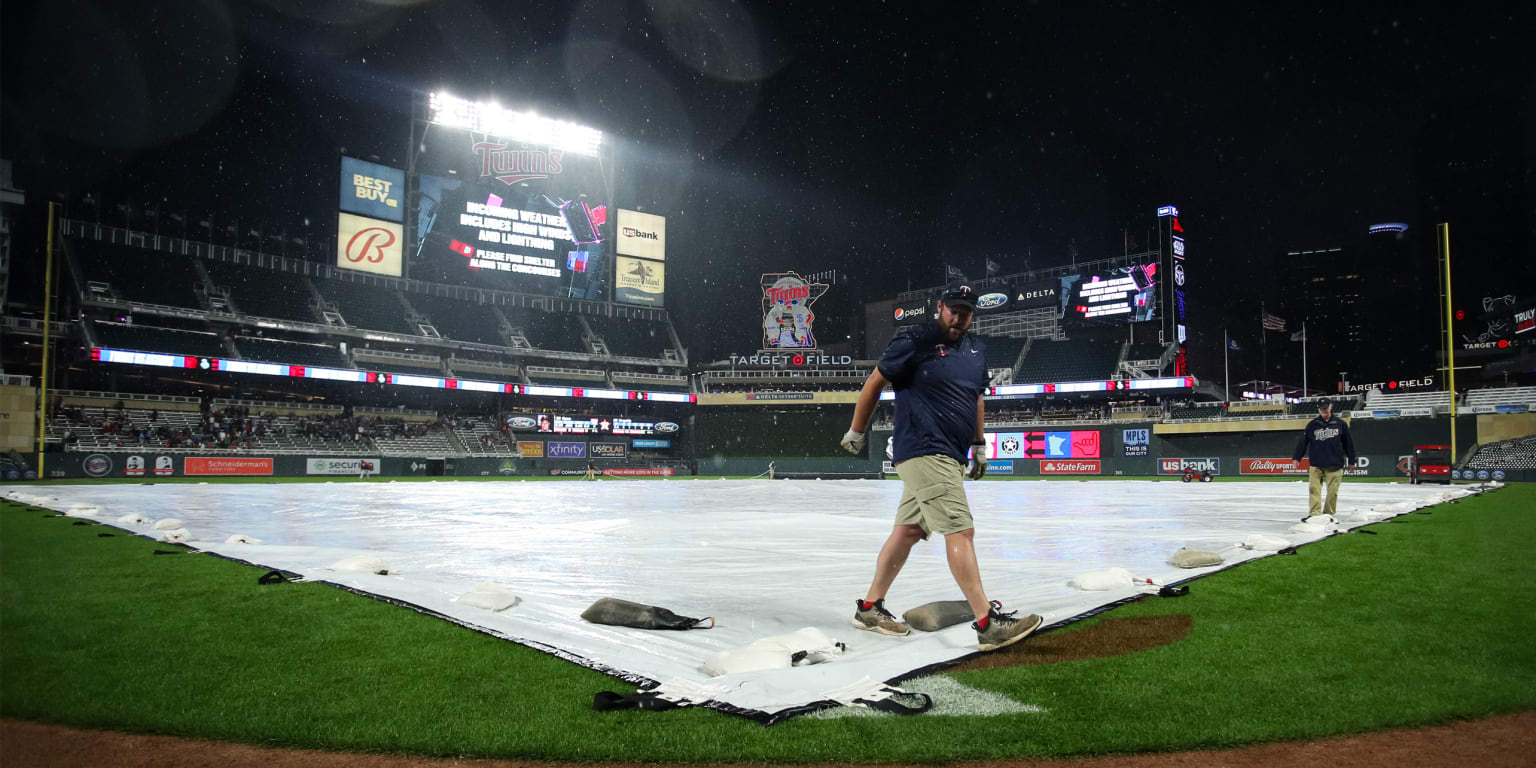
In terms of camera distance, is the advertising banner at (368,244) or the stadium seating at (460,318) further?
the stadium seating at (460,318)

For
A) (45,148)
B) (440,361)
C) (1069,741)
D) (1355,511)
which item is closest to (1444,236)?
(1355,511)

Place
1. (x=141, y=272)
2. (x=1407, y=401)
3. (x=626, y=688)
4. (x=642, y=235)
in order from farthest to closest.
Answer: (x=642, y=235), (x=141, y=272), (x=1407, y=401), (x=626, y=688)

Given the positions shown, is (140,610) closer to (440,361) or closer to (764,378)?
(440,361)

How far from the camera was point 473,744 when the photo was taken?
2.50 metres

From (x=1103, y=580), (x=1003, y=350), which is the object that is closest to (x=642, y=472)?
(x=1003, y=350)

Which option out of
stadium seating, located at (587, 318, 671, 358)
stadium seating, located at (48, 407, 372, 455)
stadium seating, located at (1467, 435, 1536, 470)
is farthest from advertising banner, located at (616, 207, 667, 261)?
stadium seating, located at (1467, 435, 1536, 470)

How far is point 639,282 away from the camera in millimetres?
57844

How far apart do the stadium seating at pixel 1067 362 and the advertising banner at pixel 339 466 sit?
40.6 metres

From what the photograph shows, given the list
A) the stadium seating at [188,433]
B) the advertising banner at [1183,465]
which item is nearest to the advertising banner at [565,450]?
the stadium seating at [188,433]

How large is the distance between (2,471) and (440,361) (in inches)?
949

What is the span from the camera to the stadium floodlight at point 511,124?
48719 millimetres

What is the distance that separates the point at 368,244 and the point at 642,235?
18542 millimetres

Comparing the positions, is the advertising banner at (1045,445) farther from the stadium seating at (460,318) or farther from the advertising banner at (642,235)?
the stadium seating at (460,318)

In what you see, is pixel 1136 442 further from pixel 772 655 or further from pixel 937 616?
pixel 772 655
